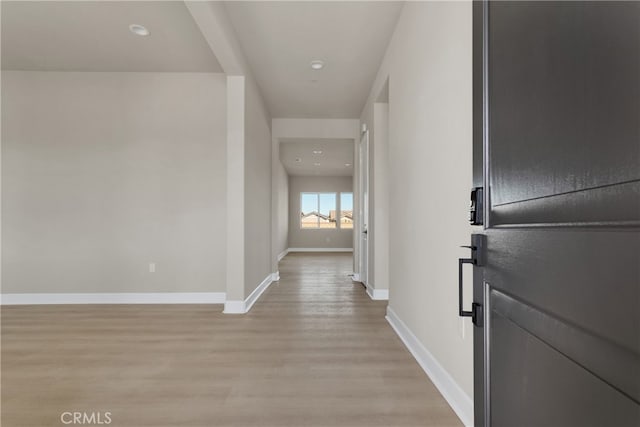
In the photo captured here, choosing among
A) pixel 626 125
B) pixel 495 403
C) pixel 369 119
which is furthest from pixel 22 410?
pixel 369 119

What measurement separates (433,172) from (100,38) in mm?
3417

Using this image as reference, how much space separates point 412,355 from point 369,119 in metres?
3.14

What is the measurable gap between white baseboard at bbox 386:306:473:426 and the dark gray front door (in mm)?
837

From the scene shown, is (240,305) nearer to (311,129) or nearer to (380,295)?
(380,295)

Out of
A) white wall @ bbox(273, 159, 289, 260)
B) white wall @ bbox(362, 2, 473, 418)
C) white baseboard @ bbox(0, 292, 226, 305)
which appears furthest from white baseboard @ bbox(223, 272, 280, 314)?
white wall @ bbox(273, 159, 289, 260)

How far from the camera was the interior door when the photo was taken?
454cm

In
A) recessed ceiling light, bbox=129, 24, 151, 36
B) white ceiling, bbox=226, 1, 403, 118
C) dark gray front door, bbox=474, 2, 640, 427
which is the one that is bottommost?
dark gray front door, bbox=474, 2, 640, 427

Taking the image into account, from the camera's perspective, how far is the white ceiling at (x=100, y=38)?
2697 millimetres

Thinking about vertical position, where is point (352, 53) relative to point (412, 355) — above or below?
above

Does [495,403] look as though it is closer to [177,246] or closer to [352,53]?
[352,53]

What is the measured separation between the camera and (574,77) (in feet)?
1.71

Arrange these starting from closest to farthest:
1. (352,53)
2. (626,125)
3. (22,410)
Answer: (626,125) < (22,410) < (352,53)

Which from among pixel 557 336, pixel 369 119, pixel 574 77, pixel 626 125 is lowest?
pixel 557 336

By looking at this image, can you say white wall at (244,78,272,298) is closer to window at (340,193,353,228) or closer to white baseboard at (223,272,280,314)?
white baseboard at (223,272,280,314)
